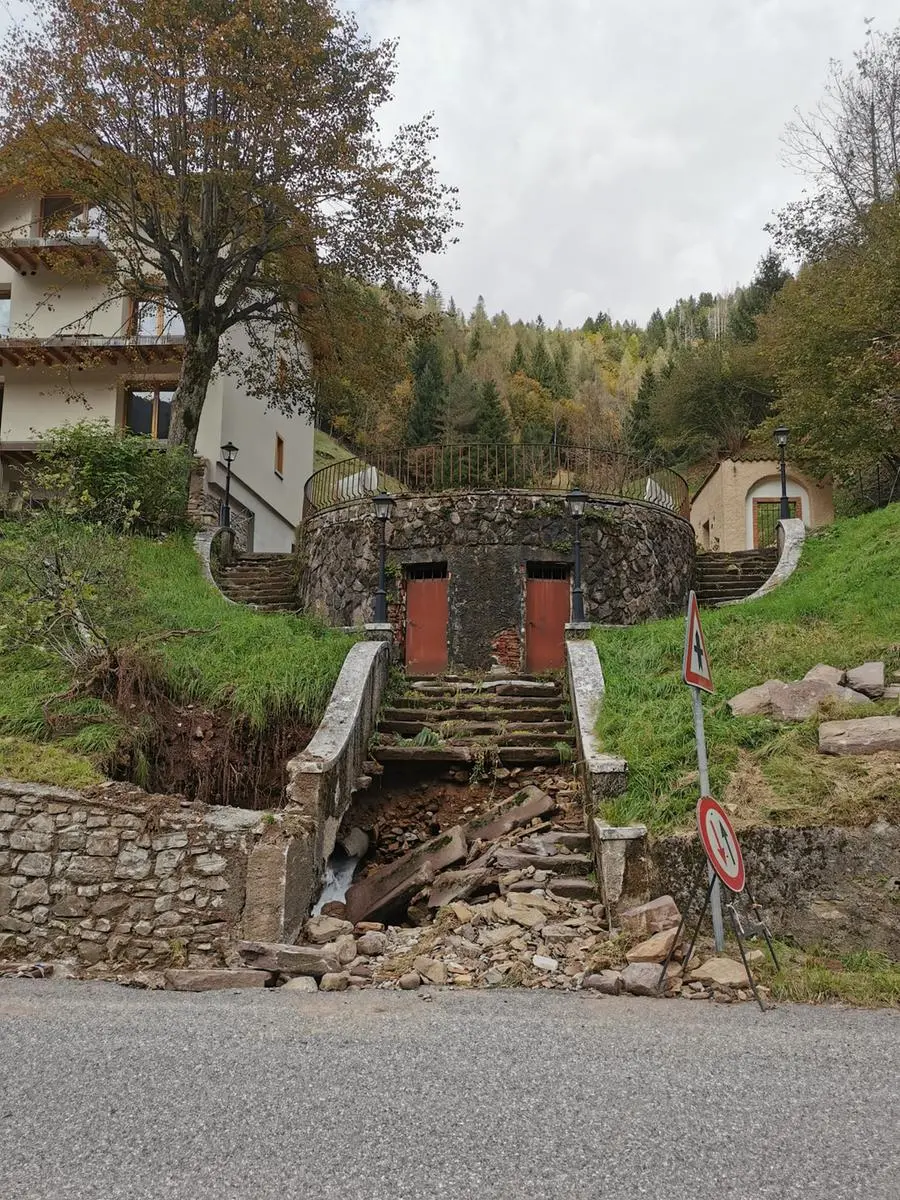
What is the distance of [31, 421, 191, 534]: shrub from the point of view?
15.4 metres

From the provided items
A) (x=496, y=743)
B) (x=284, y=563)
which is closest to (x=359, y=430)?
(x=284, y=563)

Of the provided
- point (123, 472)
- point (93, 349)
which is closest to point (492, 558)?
point (123, 472)

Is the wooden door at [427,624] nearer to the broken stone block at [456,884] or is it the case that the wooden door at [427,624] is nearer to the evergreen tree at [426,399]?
the broken stone block at [456,884]

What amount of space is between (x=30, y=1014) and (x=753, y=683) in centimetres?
682

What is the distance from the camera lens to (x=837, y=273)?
65.5ft

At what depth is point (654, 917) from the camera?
5930mm

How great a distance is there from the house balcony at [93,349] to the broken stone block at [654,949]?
18.5m

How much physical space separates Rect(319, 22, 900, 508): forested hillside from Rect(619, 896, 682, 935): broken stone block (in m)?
9.83

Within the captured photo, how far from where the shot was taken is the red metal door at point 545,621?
43.3 ft

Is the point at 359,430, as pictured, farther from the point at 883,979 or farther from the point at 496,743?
the point at 883,979

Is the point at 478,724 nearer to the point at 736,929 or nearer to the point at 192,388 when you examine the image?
the point at 736,929

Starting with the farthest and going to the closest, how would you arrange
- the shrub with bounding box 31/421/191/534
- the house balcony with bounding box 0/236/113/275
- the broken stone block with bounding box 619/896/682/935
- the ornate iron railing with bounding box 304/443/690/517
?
the house balcony with bounding box 0/236/113/275 < the shrub with bounding box 31/421/191/534 < the ornate iron railing with bounding box 304/443/690/517 < the broken stone block with bounding box 619/896/682/935

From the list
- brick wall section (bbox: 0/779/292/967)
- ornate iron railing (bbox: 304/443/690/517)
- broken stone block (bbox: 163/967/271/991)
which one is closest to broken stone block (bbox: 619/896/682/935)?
broken stone block (bbox: 163/967/271/991)

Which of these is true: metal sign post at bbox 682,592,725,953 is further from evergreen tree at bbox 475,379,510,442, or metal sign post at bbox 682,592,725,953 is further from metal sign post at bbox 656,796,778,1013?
evergreen tree at bbox 475,379,510,442
